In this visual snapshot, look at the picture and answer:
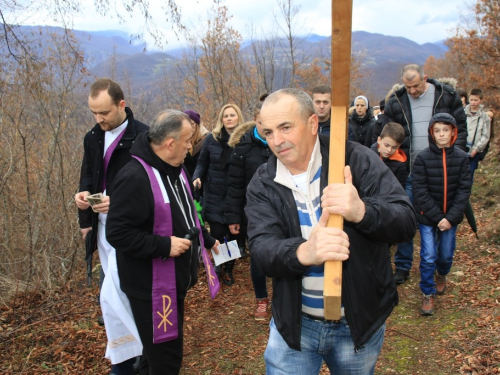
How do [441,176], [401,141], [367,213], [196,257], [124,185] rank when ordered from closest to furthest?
[367,213] → [124,185] → [196,257] → [441,176] → [401,141]

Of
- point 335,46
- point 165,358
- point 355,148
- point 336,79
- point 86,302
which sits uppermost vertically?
point 335,46

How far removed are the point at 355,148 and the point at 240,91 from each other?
16115 mm

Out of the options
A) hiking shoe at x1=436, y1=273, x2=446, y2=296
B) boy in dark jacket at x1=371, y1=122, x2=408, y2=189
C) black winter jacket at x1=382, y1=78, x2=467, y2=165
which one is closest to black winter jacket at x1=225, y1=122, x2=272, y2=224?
boy in dark jacket at x1=371, y1=122, x2=408, y2=189

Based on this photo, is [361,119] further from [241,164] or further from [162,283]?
[162,283]

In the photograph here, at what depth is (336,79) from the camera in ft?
4.99

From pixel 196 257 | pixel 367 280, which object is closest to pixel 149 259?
pixel 196 257

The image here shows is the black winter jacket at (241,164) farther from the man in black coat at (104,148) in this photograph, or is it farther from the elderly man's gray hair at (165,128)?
the elderly man's gray hair at (165,128)

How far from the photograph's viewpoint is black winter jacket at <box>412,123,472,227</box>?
4383 millimetres

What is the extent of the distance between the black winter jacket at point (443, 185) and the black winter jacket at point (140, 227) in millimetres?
2765

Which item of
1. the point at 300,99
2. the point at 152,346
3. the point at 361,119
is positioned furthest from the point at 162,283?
the point at 361,119

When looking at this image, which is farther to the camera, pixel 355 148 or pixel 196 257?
pixel 196 257

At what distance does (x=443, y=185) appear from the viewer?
4430 mm

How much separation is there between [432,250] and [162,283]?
313 cm

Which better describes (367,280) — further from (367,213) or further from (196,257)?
(196,257)
